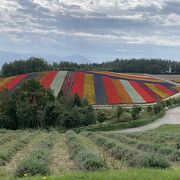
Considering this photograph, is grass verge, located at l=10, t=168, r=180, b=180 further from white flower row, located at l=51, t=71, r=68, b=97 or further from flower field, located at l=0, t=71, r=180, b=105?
white flower row, located at l=51, t=71, r=68, b=97

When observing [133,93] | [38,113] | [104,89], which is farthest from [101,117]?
[104,89]

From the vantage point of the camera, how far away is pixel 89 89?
97000 mm

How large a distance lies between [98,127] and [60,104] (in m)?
14.0

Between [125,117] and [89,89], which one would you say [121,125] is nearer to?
[125,117]

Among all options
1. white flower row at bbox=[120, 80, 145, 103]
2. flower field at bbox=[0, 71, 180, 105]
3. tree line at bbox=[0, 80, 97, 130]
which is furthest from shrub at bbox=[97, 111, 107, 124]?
white flower row at bbox=[120, 80, 145, 103]

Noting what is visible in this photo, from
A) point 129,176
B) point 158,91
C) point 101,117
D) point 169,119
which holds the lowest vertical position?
Answer: point 169,119

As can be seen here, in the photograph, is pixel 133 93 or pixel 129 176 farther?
pixel 133 93

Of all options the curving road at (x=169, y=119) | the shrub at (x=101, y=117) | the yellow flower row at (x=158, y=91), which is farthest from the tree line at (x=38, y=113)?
the yellow flower row at (x=158, y=91)

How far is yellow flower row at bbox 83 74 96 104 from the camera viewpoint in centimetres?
8722

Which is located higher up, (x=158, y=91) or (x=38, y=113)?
(x=158, y=91)

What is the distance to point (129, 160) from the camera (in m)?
11.6

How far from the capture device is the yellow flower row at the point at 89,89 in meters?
87.2

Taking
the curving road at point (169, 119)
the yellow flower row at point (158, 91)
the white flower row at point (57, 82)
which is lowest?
the curving road at point (169, 119)

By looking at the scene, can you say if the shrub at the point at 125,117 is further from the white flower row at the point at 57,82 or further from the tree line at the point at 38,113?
the white flower row at the point at 57,82
